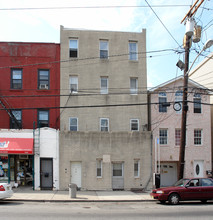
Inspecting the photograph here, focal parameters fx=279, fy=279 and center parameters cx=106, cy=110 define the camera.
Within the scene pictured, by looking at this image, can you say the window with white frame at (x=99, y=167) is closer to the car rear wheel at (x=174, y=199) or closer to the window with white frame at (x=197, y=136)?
the car rear wheel at (x=174, y=199)

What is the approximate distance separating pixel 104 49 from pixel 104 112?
16.3ft

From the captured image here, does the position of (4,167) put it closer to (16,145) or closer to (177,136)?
(16,145)

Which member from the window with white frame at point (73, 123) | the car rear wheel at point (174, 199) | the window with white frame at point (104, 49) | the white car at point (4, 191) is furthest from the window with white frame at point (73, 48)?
the car rear wheel at point (174, 199)

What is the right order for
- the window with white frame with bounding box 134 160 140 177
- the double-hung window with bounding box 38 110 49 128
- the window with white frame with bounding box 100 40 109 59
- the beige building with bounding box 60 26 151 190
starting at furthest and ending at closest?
the window with white frame with bounding box 100 40 109 59
the double-hung window with bounding box 38 110 49 128
the window with white frame with bounding box 134 160 140 177
the beige building with bounding box 60 26 151 190

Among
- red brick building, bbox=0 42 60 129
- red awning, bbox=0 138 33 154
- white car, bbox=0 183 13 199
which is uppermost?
red brick building, bbox=0 42 60 129

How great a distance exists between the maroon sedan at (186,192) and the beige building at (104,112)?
5.06 meters

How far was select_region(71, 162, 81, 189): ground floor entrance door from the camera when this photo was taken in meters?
19.4

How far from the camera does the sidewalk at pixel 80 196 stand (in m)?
15.5

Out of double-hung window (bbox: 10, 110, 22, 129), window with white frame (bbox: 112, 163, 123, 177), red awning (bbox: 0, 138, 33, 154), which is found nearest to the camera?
red awning (bbox: 0, 138, 33, 154)

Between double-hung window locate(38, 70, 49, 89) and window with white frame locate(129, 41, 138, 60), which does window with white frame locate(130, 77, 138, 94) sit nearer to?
window with white frame locate(129, 41, 138, 60)

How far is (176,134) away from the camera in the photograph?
22.1m

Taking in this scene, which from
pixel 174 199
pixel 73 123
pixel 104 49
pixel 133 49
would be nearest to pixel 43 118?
pixel 73 123

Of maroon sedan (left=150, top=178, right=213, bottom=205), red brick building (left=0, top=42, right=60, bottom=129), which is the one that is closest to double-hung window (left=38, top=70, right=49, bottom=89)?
red brick building (left=0, top=42, right=60, bottom=129)

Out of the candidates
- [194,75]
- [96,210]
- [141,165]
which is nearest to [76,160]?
[141,165]
